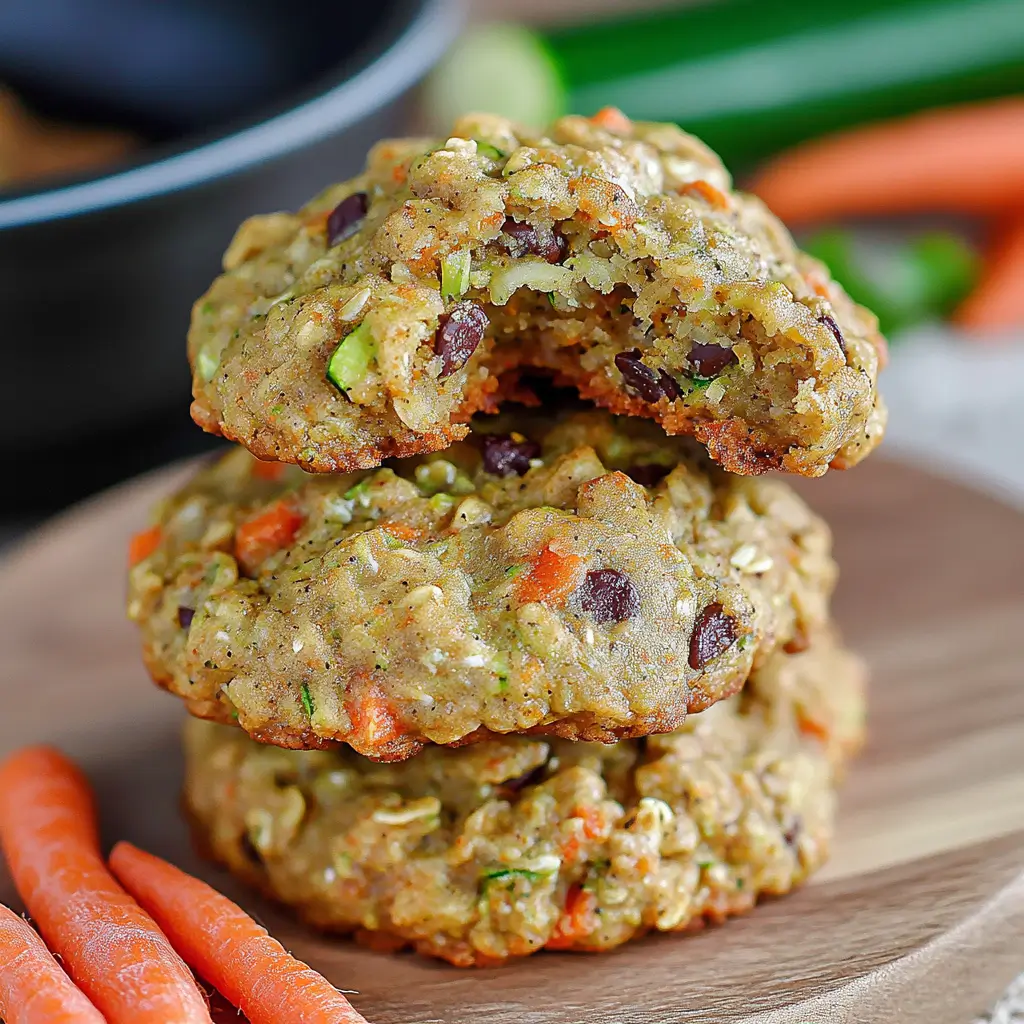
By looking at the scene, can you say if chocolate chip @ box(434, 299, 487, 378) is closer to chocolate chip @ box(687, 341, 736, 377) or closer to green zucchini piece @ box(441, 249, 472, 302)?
green zucchini piece @ box(441, 249, 472, 302)

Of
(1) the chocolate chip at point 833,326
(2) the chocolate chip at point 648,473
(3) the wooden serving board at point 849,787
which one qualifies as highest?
(1) the chocolate chip at point 833,326

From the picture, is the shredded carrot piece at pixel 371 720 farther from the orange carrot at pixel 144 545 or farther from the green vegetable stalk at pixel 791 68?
the green vegetable stalk at pixel 791 68

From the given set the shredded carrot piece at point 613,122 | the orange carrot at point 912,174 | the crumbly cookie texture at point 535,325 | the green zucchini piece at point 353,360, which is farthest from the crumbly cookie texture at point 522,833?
the orange carrot at point 912,174

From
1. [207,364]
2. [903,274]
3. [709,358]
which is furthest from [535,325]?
[903,274]

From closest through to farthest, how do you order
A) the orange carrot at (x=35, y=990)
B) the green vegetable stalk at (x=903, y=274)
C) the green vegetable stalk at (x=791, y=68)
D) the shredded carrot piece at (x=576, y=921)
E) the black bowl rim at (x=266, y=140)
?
the orange carrot at (x=35, y=990), the shredded carrot piece at (x=576, y=921), the black bowl rim at (x=266, y=140), the green vegetable stalk at (x=903, y=274), the green vegetable stalk at (x=791, y=68)

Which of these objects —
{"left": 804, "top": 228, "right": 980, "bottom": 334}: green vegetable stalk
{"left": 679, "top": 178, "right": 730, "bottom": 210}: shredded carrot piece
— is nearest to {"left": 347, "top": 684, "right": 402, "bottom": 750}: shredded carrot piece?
{"left": 679, "top": 178, "right": 730, "bottom": 210}: shredded carrot piece

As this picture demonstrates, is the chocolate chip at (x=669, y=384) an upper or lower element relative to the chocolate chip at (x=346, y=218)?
lower

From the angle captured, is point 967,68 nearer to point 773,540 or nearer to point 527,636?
point 773,540
